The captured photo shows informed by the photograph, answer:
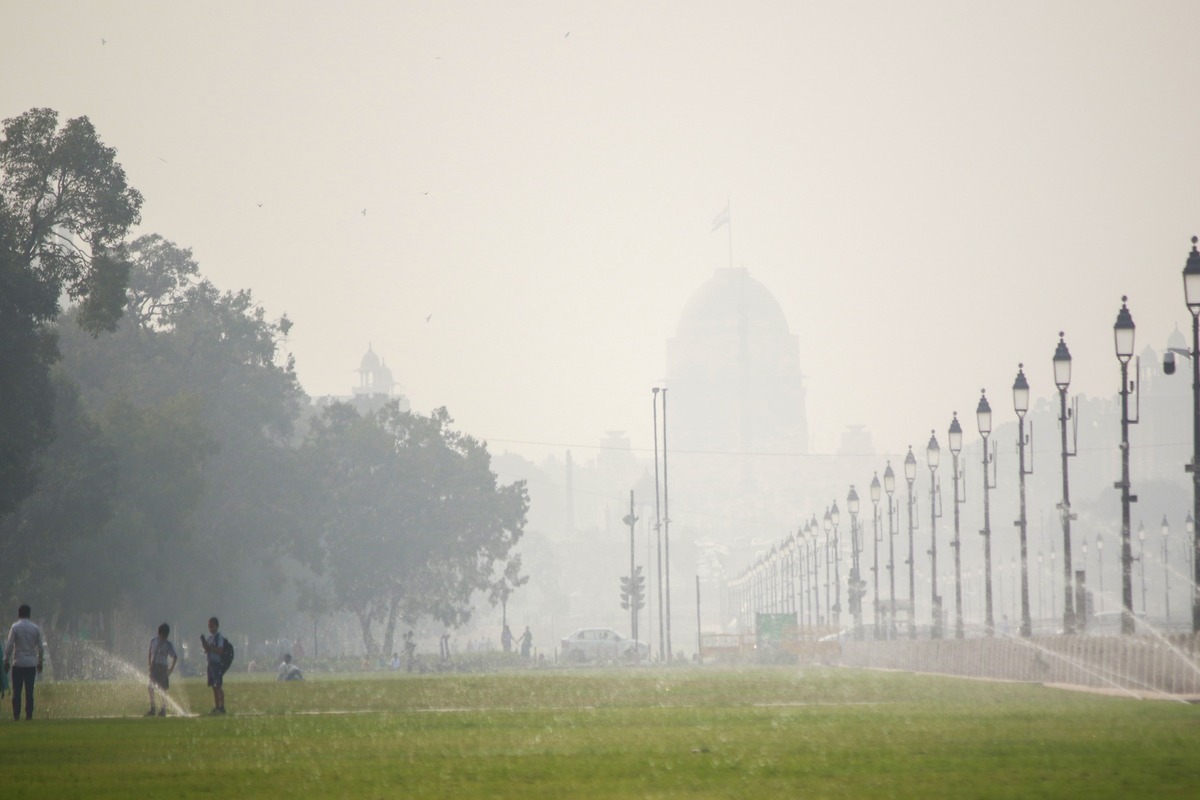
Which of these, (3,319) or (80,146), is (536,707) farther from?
(80,146)

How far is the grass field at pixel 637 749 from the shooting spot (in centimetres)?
1391

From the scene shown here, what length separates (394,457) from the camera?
93188 mm

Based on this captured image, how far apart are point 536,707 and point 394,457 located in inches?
2566

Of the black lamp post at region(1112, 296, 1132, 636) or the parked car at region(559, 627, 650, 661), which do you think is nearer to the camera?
the black lamp post at region(1112, 296, 1132, 636)

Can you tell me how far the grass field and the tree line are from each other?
772 inches

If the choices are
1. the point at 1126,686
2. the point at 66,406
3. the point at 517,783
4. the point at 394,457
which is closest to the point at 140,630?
the point at 66,406

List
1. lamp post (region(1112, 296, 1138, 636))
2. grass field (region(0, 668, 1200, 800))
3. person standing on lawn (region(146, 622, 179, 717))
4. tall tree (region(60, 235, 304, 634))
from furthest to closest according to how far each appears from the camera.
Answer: tall tree (region(60, 235, 304, 634)), lamp post (region(1112, 296, 1138, 636)), person standing on lawn (region(146, 622, 179, 717)), grass field (region(0, 668, 1200, 800))

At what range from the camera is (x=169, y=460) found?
60.7 metres

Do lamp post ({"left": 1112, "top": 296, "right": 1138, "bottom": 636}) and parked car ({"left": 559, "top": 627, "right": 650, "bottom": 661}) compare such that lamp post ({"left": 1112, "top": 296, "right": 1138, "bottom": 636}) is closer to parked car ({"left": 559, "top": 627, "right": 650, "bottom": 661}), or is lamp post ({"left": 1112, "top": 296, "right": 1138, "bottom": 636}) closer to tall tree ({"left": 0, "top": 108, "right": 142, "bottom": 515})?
tall tree ({"left": 0, "top": 108, "right": 142, "bottom": 515})

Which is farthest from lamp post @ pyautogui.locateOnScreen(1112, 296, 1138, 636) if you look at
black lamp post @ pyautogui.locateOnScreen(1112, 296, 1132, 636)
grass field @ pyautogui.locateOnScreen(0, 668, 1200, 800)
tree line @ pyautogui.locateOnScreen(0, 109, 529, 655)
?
tree line @ pyautogui.locateOnScreen(0, 109, 529, 655)

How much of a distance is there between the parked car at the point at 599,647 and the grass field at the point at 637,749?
57611 mm

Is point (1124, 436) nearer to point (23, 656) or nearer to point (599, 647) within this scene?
point (23, 656)

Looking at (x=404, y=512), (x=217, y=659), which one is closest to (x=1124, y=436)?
(x=217, y=659)

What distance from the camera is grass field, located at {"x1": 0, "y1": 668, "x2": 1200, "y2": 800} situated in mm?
13914
